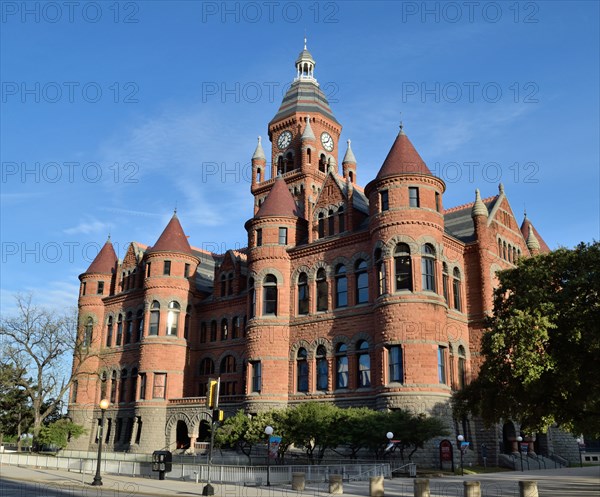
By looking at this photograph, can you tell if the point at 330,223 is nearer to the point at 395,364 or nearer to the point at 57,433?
the point at 395,364

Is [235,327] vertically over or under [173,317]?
under

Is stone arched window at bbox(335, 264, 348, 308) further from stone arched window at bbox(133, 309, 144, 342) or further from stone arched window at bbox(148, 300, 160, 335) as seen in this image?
stone arched window at bbox(133, 309, 144, 342)

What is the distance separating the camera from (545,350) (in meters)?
22.0

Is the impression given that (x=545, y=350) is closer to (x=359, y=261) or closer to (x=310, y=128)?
(x=359, y=261)

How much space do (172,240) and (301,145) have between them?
1681 cm

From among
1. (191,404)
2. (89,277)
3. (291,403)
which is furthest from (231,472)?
(89,277)

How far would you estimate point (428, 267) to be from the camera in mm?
36219

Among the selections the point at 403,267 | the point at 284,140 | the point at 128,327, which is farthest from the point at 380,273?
the point at 284,140

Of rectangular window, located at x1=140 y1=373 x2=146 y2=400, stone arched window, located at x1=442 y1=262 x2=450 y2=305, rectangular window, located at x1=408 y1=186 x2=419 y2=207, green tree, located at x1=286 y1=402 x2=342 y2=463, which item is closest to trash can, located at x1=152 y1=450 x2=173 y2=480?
green tree, located at x1=286 y1=402 x2=342 y2=463

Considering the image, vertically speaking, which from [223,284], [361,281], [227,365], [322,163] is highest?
[322,163]

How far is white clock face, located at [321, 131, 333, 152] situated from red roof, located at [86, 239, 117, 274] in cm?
2389

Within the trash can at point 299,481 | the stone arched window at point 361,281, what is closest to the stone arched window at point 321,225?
the stone arched window at point 361,281

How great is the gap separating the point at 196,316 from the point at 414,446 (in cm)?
2541

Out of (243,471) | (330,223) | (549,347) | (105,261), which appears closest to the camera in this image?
(549,347)
